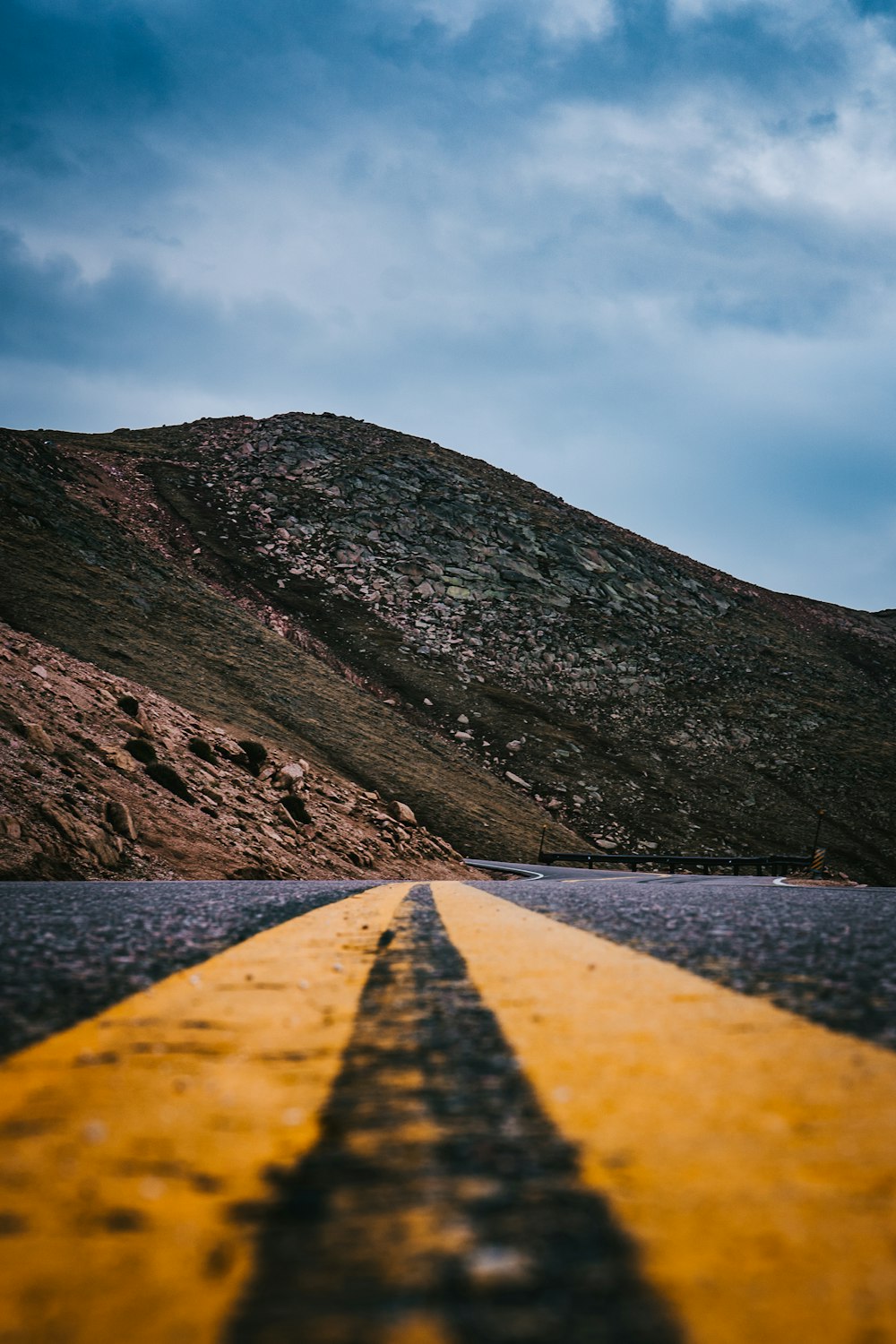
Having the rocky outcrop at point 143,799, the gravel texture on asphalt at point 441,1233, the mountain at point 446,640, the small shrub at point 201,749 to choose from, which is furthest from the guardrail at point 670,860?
the gravel texture on asphalt at point 441,1233

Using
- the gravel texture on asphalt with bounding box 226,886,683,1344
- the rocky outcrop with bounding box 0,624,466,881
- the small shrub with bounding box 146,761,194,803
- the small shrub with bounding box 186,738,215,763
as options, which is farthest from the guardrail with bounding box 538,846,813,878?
the gravel texture on asphalt with bounding box 226,886,683,1344

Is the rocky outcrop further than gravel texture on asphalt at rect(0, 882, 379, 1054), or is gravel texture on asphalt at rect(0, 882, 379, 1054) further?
the rocky outcrop

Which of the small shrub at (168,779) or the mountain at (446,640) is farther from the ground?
the mountain at (446,640)

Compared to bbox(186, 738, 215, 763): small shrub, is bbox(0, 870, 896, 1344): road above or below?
above

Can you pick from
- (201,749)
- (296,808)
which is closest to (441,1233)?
(201,749)

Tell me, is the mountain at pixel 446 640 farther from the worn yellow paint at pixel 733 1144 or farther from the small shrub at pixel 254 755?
the worn yellow paint at pixel 733 1144

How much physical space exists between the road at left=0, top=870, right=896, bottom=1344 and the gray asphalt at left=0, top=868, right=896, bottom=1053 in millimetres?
22

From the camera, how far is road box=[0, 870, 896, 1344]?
0.57 meters

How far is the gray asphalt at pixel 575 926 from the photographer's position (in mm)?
1511

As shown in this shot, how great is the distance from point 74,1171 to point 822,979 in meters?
1.56

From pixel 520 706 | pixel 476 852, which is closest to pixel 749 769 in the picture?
pixel 520 706

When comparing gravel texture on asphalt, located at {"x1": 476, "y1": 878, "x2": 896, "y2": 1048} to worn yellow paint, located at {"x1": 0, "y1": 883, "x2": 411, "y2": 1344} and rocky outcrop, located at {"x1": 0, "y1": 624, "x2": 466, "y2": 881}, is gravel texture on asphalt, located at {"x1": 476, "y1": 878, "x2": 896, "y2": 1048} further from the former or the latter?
rocky outcrop, located at {"x1": 0, "y1": 624, "x2": 466, "y2": 881}

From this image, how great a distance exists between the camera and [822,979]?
177cm

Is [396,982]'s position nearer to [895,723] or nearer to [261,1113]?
[261,1113]
